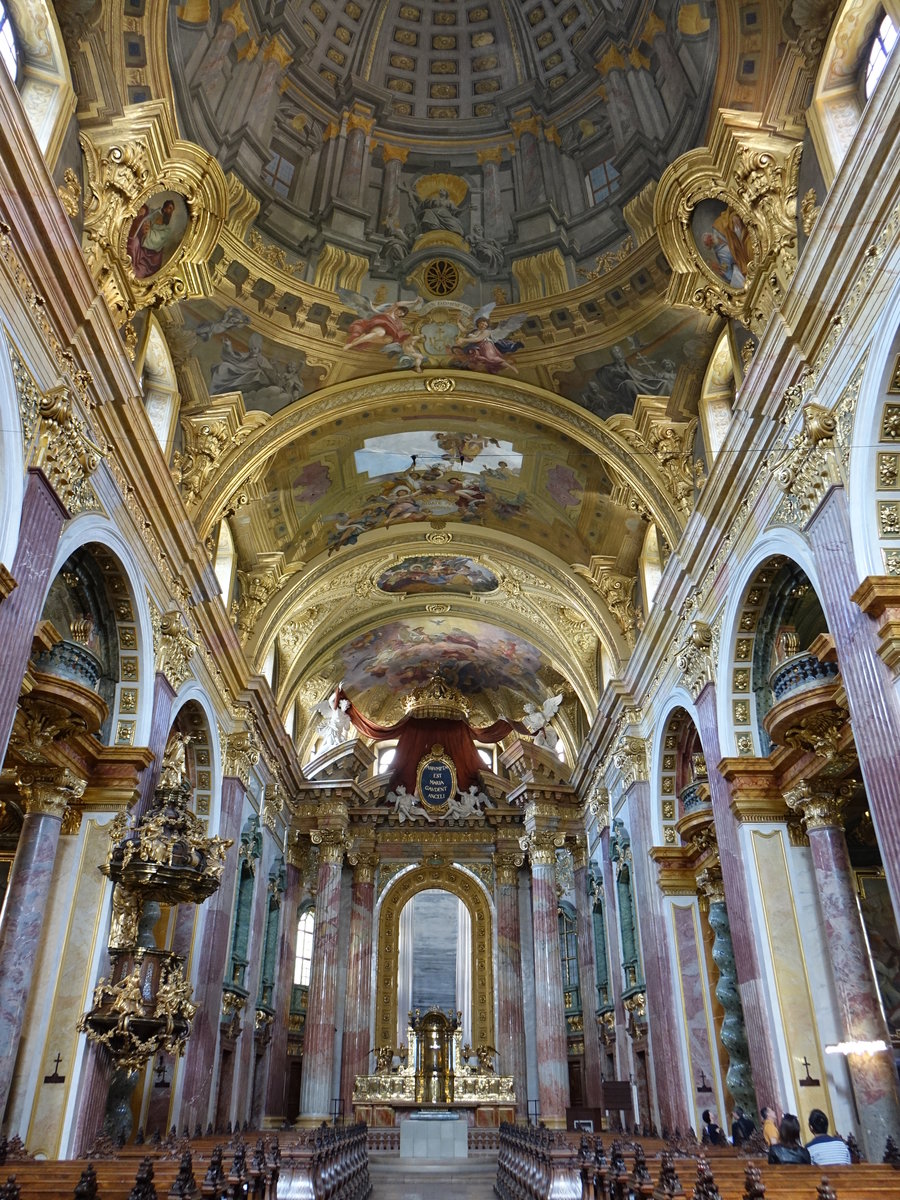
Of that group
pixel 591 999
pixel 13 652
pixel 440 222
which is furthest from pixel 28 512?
pixel 591 999

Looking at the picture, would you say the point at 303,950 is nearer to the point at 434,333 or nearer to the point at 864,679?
the point at 434,333

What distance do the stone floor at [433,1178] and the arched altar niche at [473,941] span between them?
655cm

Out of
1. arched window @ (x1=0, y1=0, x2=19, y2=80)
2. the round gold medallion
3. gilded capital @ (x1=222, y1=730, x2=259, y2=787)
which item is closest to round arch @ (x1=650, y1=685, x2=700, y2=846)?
gilded capital @ (x1=222, y1=730, x2=259, y2=787)

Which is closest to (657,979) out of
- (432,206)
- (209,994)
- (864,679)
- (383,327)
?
(209,994)

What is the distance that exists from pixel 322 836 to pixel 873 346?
20.5 m

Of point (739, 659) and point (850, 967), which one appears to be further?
point (739, 659)

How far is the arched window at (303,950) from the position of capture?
86.1 feet

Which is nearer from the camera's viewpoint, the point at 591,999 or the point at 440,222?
the point at 440,222

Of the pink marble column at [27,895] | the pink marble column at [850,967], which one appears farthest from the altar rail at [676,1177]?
the pink marble column at [27,895]

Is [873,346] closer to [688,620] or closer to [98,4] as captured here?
[688,620]

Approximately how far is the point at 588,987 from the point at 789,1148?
1641cm

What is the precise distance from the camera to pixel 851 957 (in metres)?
11.0

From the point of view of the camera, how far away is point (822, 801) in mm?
12086

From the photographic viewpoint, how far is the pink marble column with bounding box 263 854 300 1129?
22266 millimetres
